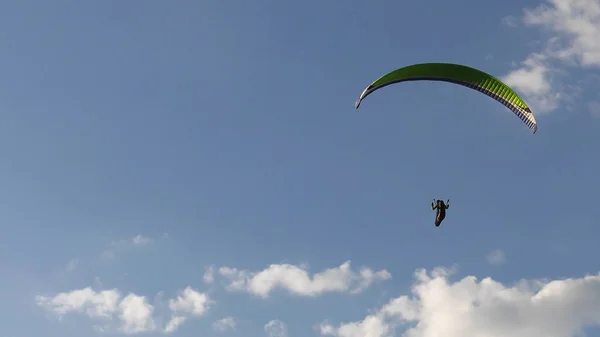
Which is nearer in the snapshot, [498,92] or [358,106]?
[358,106]

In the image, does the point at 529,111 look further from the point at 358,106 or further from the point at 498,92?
the point at 358,106

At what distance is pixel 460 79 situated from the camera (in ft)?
165

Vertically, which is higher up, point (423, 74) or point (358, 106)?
point (423, 74)

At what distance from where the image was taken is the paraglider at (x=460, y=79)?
158ft

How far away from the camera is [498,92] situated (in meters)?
49.1

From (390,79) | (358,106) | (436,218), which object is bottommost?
(436,218)

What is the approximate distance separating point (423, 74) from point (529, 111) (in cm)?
735

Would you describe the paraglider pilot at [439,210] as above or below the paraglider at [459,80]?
below

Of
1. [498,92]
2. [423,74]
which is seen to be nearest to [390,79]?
[423,74]

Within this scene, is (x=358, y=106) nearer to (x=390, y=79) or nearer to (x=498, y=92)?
(x=390, y=79)

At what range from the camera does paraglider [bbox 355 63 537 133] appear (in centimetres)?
4819

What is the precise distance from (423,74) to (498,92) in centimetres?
507

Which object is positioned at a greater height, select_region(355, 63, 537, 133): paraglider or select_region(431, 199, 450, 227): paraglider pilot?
select_region(355, 63, 537, 133): paraglider

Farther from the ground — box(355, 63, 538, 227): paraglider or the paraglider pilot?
box(355, 63, 538, 227): paraglider
